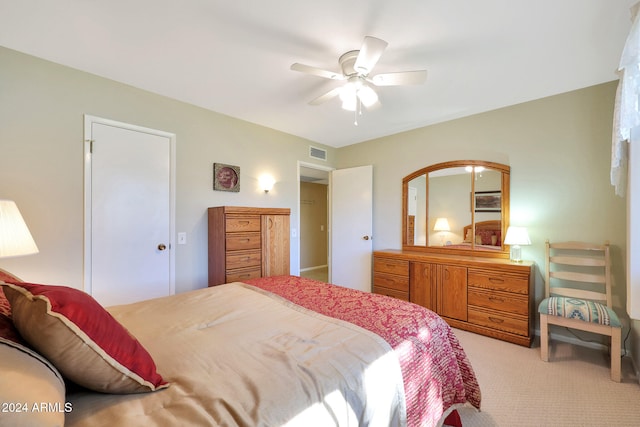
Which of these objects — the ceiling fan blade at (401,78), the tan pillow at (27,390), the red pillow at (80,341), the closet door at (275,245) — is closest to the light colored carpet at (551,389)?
the red pillow at (80,341)

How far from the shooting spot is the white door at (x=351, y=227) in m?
4.04

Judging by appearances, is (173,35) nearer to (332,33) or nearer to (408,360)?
(332,33)

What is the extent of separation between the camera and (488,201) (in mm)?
3115

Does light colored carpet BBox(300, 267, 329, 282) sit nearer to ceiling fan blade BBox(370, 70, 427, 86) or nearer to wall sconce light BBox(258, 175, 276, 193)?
wall sconce light BBox(258, 175, 276, 193)

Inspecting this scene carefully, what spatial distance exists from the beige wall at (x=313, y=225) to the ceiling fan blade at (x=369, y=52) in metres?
4.62

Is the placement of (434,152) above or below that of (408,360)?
above

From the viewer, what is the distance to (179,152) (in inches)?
111

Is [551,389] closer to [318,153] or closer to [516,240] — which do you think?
[516,240]

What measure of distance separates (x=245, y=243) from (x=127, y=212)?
43.8 inches

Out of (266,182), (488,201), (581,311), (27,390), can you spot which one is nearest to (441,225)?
(488,201)

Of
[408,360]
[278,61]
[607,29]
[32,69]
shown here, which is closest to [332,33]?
[278,61]

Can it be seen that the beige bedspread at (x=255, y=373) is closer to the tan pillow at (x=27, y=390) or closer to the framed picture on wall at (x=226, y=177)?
the tan pillow at (x=27, y=390)

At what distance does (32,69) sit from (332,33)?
2.31 meters

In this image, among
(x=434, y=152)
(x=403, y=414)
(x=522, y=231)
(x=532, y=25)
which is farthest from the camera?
(x=434, y=152)
